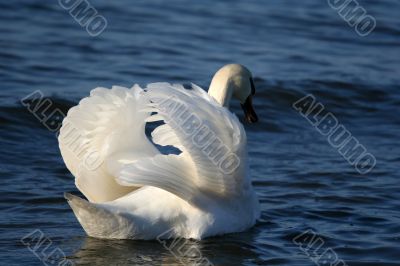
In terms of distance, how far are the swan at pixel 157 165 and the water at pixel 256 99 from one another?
0.65 feet

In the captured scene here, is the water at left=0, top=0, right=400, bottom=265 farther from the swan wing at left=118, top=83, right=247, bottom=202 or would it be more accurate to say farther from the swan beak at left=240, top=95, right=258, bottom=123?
the swan beak at left=240, top=95, right=258, bottom=123

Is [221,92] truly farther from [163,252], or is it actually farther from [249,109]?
[163,252]

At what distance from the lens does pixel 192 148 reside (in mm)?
7035

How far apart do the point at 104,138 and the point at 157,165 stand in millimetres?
610

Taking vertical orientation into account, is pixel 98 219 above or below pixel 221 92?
below

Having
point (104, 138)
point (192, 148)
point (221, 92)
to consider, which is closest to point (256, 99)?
point (221, 92)

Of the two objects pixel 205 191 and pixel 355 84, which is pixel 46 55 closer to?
pixel 355 84

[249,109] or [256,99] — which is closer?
[249,109]

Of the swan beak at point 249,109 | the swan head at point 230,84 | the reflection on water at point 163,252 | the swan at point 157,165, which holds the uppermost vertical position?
the swan head at point 230,84

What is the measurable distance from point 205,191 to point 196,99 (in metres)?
0.73

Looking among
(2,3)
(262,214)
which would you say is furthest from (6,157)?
(2,3)

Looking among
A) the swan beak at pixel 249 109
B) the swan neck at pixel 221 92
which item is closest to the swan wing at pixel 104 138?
the swan neck at pixel 221 92

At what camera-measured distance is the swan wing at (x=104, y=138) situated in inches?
290

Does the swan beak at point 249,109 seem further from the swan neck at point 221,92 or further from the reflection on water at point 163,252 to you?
the reflection on water at point 163,252
